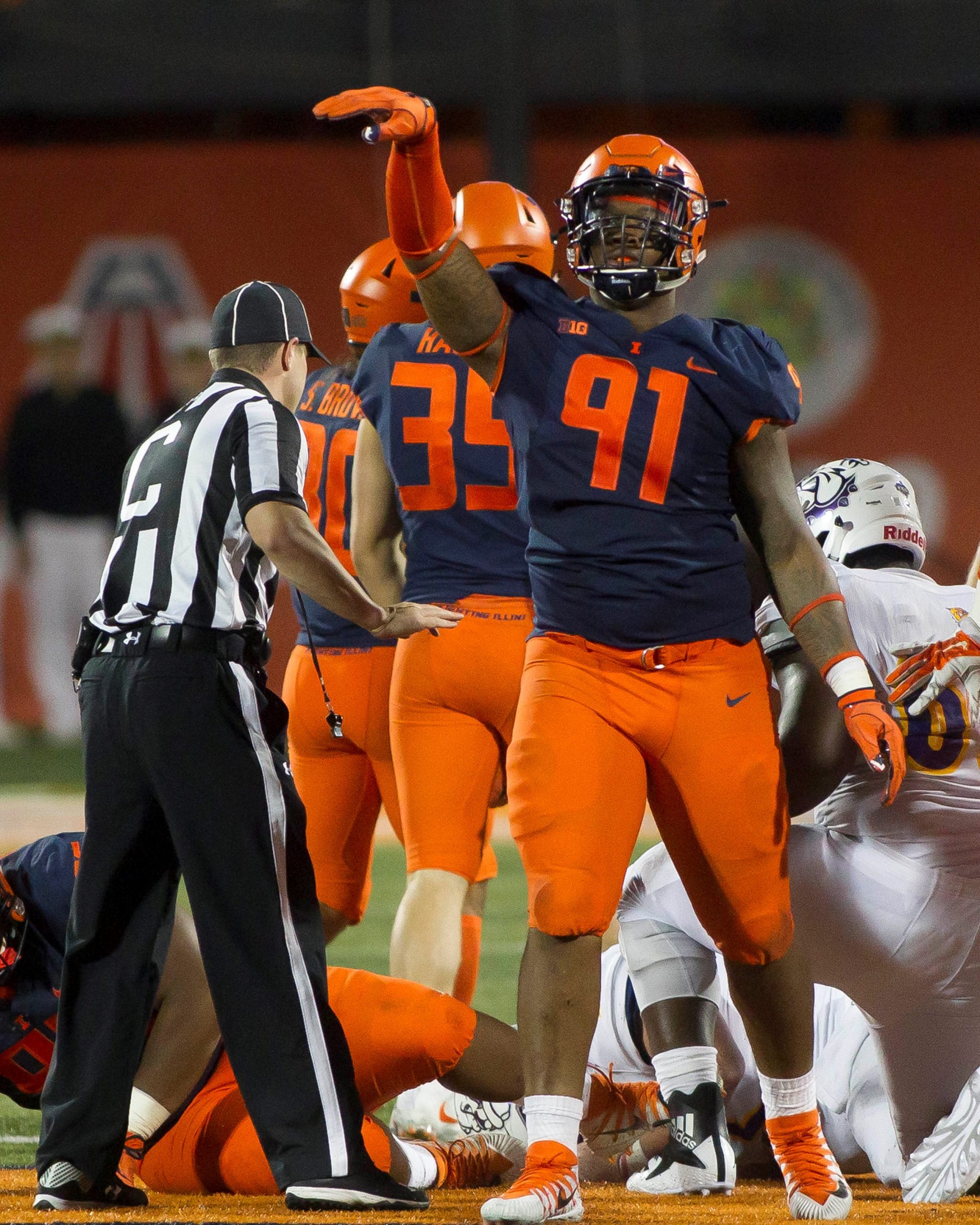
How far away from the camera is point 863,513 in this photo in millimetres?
3580

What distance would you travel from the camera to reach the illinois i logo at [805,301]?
1331 cm

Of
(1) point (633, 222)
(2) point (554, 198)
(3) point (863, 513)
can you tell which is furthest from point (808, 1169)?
(2) point (554, 198)

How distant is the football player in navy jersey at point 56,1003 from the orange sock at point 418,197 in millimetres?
1203

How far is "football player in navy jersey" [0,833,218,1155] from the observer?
10.2 feet

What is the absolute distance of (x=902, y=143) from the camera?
44.3ft

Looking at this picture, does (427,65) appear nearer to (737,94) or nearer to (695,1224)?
(737,94)

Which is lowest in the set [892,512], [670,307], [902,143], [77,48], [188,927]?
[188,927]

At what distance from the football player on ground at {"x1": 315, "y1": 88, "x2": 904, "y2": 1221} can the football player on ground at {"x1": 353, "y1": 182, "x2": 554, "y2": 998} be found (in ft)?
2.66

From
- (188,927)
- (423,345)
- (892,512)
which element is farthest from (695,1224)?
(423,345)

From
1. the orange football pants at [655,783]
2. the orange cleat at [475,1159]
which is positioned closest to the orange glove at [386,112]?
the orange football pants at [655,783]

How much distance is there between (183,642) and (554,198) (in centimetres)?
1112

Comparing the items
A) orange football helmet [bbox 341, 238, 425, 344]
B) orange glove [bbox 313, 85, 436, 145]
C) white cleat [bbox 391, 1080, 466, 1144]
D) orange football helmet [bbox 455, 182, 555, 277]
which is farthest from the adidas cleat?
orange football helmet [bbox 341, 238, 425, 344]

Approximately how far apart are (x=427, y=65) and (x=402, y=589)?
10.1 meters

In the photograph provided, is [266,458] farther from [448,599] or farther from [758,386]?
[448,599]
